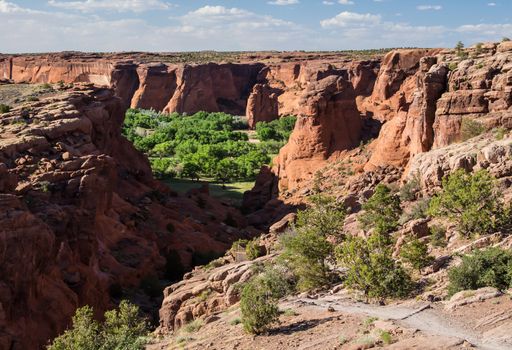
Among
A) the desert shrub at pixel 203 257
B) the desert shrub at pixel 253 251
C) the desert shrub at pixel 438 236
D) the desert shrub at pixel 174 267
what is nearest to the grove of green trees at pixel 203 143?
the desert shrub at pixel 203 257

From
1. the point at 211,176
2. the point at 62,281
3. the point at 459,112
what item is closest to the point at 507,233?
the point at 459,112

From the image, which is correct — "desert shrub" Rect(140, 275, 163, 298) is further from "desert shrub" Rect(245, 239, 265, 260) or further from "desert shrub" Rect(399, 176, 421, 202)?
"desert shrub" Rect(399, 176, 421, 202)

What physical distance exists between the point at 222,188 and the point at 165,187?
12.0 metres

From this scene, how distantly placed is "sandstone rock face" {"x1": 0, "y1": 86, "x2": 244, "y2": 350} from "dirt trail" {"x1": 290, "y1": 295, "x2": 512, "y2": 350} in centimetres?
1196

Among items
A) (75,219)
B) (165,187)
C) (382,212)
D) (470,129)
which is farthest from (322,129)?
(75,219)

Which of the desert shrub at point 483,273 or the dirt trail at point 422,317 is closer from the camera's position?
the dirt trail at point 422,317

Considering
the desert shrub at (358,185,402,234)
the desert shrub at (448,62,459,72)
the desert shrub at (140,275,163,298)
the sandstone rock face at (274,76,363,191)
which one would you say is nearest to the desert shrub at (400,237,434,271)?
the desert shrub at (358,185,402,234)

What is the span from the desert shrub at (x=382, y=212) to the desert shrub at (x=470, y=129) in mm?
4878

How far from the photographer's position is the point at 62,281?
28.2 m

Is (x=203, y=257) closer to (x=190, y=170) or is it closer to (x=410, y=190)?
(x=410, y=190)

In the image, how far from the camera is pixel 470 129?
31609 millimetres

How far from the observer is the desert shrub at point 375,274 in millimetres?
19078

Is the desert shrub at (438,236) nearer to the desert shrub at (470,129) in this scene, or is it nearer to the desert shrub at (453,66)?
the desert shrub at (470,129)

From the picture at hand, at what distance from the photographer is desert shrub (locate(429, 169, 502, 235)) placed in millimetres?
21453
